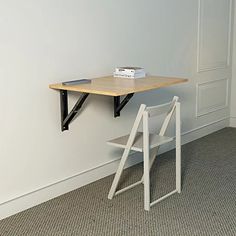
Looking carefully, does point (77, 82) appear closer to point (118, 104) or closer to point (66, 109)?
point (66, 109)

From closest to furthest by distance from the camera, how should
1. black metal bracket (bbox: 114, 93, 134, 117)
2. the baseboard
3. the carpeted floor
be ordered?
the carpeted floor → black metal bracket (bbox: 114, 93, 134, 117) → the baseboard

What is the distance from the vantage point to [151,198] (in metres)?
2.80

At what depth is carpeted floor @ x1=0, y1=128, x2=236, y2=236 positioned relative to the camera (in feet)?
7.76

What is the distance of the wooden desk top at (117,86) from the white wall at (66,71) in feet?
0.57

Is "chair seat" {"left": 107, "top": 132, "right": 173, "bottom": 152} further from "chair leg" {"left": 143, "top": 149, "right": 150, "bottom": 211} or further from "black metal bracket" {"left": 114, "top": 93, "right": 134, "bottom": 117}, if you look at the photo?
"black metal bracket" {"left": 114, "top": 93, "right": 134, "bottom": 117}

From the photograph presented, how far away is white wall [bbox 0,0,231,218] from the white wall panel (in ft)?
1.75

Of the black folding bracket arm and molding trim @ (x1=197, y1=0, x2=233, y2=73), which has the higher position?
molding trim @ (x1=197, y1=0, x2=233, y2=73)

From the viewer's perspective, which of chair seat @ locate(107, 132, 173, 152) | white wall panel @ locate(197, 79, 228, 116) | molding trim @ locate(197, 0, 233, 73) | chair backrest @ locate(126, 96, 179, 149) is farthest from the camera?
white wall panel @ locate(197, 79, 228, 116)

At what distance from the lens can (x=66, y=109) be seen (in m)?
2.79

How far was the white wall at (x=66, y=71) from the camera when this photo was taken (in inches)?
98.3

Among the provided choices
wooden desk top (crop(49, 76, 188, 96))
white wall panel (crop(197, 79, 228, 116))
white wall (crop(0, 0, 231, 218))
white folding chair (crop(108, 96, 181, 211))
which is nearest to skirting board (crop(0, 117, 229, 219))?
white wall (crop(0, 0, 231, 218))

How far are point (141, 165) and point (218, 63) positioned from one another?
1656 mm

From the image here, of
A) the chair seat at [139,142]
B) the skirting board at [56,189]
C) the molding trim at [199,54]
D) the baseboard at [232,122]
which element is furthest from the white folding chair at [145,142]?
the baseboard at [232,122]

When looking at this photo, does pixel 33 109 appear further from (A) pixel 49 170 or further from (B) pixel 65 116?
(A) pixel 49 170
